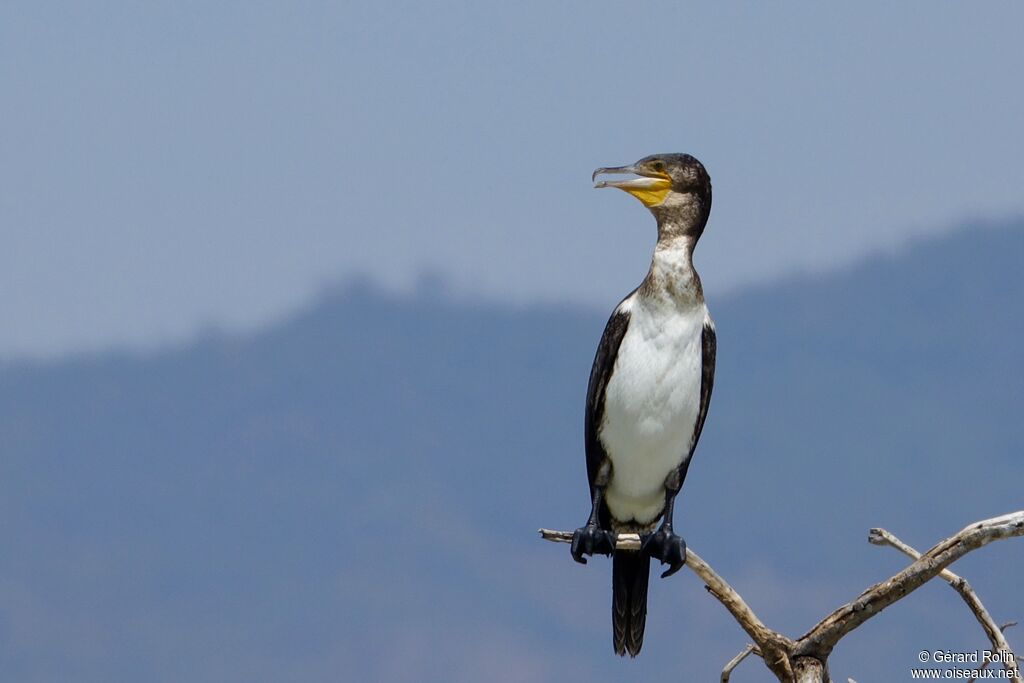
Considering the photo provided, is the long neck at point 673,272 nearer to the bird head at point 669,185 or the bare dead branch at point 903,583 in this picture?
the bird head at point 669,185

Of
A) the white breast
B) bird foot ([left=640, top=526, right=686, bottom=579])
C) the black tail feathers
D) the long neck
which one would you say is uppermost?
the long neck

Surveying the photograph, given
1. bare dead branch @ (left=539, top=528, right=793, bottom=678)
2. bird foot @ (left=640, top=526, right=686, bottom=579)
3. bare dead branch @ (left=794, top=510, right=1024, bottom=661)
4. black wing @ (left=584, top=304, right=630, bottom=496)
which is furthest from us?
black wing @ (left=584, top=304, right=630, bottom=496)

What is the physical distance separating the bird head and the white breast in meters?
0.47

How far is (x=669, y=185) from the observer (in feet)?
25.0

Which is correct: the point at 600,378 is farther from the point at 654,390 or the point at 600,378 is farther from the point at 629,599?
the point at 629,599

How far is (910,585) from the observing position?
6.64 meters

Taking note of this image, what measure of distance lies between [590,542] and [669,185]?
1826 millimetres

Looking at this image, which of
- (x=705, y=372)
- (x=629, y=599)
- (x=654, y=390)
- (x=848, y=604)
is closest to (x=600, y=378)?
(x=654, y=390)

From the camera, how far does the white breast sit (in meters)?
7.46

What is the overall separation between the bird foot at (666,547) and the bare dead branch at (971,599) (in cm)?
92

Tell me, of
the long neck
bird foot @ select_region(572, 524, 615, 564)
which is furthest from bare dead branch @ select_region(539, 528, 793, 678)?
the long neck

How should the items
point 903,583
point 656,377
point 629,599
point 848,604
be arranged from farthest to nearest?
point 629,599 → point 656,377 → point 848,604 → point 903,583

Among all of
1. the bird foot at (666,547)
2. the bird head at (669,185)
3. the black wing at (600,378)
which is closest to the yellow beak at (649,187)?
the bird head at (669,185)

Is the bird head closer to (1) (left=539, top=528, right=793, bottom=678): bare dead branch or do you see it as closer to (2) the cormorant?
(2) the cormorant
